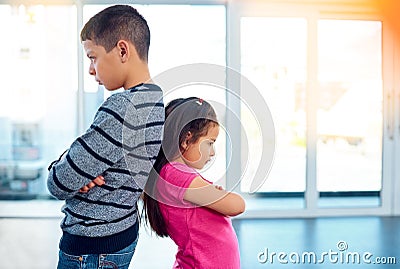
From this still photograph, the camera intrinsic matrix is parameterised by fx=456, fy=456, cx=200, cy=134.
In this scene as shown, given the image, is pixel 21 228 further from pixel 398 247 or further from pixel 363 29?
pixel 363 29

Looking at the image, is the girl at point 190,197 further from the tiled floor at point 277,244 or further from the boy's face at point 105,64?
the tiled floor at point 277,244

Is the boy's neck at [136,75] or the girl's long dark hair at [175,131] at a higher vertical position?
the boy's neck at [136,75]

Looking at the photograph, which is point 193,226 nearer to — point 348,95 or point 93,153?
point 93,153

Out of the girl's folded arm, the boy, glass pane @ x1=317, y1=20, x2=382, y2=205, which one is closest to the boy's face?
the boy

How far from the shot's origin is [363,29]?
4.82 m

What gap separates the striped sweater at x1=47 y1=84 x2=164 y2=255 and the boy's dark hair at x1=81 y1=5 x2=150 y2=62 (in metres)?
0.11

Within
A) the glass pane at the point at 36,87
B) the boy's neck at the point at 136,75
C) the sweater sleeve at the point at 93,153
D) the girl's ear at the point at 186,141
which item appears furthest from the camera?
the glass pane at the point at 36,87

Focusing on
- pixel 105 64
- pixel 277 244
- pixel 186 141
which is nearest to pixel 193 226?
pixel 186 141

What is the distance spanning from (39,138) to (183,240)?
3.94 metres

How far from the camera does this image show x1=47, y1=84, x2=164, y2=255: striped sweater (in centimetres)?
93

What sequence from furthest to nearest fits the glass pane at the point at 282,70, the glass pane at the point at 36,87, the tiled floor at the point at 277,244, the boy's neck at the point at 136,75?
1. the glass pane at the point at 282,70
2. the glass pane at the point at 36,87
3. the tiled floor at the point at 277,244
4. the boy's neck at the point at 136,75

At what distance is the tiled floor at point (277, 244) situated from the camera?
3.08 m

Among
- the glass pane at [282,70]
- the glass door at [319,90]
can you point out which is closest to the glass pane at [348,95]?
the glass door at [319,90]

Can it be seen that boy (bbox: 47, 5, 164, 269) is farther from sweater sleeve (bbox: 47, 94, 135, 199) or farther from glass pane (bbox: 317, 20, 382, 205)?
glass pane (bbox: 317, 20, 382, 205)
